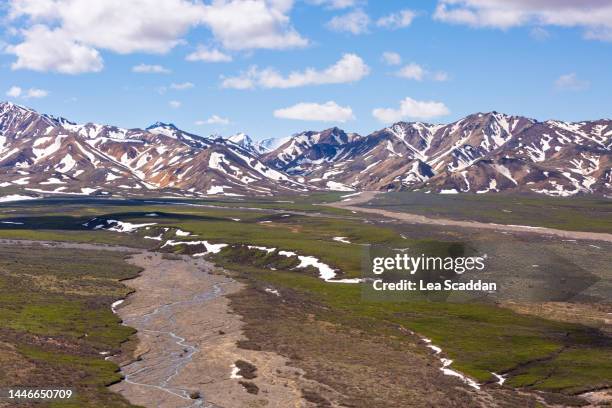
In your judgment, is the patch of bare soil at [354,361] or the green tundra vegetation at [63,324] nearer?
the green tundra vegetation at [63,324]

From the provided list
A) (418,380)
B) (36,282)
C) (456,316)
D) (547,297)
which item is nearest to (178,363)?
(418,380)

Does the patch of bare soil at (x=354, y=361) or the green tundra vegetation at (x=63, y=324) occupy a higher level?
the green tundra vegetation at (x=63, y=324)
